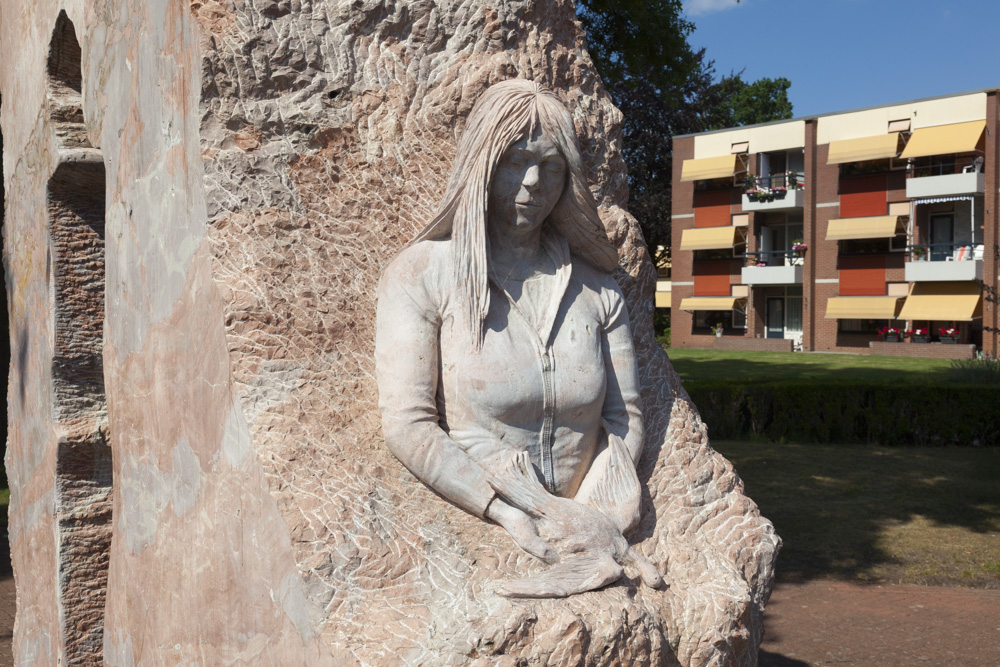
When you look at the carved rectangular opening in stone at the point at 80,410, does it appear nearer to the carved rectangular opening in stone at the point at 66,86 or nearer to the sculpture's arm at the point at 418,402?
the carved rectangular opening in stone at the point at 66,86

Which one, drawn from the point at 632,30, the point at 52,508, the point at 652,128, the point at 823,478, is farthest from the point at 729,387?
the point at 652,128

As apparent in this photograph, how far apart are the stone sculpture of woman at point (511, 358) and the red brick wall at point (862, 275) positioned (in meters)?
27.5

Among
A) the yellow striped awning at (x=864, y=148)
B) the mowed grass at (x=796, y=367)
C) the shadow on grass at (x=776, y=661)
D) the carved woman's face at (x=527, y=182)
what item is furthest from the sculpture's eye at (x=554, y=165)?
the yellow striped awning at (x=864, y=148)

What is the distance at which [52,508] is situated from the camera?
431 cm

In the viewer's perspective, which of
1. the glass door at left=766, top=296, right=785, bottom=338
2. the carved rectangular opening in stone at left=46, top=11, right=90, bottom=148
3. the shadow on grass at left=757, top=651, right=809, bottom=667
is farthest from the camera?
the glass door at left=766, top=296, right=785, bottom=338

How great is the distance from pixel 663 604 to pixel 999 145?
26176 millimetres

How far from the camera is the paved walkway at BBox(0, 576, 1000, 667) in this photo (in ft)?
17.7

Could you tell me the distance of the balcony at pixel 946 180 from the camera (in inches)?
993

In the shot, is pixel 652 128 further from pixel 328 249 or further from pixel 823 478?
pixel 328 249

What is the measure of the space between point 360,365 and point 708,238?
29.4 m

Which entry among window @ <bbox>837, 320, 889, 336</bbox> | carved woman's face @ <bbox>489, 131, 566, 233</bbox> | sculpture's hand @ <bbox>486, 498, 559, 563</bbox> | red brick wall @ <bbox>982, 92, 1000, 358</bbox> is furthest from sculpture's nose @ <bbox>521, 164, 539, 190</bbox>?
window @ <bbox>837, 320, 889, 336</bbox>

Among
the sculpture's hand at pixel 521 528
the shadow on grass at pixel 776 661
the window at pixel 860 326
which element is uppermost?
the sculpture's hand at pixel 521 528

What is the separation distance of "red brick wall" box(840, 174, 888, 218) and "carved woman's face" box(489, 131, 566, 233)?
2709 cm

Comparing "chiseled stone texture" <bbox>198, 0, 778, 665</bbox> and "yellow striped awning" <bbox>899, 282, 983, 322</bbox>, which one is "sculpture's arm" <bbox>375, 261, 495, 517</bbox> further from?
"yellow striped awning" <bbox>899, 282, 983, 322</bbox>
